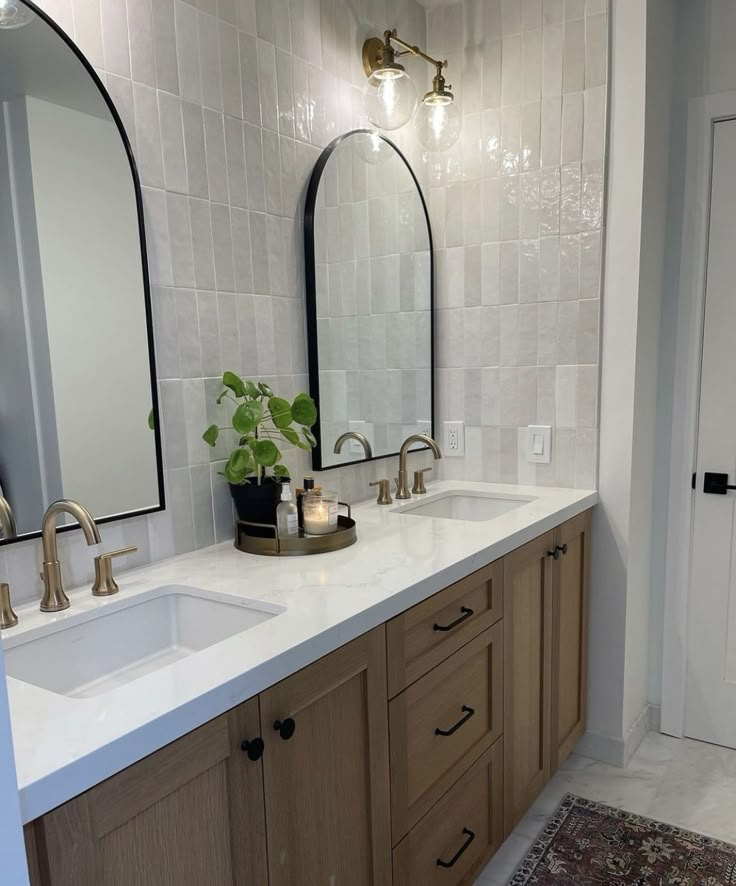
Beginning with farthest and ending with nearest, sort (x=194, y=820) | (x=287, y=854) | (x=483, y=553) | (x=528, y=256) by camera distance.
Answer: (x=528, y=256) → (x=483, y=553) → (x=287, y=854) → (x=194, y=820)

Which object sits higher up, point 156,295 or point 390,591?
point 156,295

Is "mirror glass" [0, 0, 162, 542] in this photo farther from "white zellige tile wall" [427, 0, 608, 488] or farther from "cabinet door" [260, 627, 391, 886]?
"white zellige tile wall" [427, 0, 608, 488]

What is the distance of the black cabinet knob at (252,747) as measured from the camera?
1001 millimetres

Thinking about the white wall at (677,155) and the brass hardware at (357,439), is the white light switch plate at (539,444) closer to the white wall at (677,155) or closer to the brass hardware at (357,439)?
the white wall at (677,155)

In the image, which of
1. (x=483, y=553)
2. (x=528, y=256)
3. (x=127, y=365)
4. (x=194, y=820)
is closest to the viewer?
(x=194, y=820)

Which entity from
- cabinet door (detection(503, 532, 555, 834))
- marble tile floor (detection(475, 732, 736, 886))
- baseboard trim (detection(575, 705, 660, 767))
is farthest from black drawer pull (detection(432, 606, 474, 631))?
baseboard trim (detection(575, 705, 660, 767))

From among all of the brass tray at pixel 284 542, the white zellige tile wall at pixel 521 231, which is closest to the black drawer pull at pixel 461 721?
the brass tray at pixel 284 542

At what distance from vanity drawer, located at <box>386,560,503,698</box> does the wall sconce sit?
1305 millimetres

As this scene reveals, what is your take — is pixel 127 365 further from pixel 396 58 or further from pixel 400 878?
pixel 396 58

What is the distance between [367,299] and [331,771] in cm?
142

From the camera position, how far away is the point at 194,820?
943 mm

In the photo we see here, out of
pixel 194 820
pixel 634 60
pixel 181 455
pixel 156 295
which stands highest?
pixel 634 60

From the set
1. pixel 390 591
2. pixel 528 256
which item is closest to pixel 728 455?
pixel 528 256

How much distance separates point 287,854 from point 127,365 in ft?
3.16
